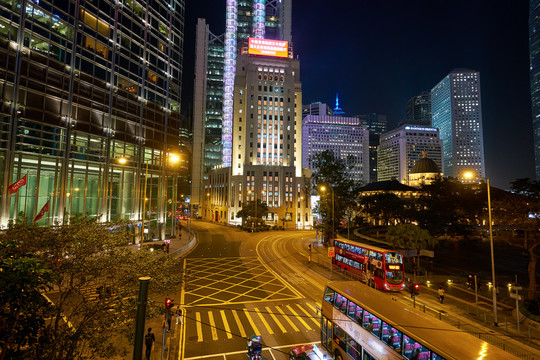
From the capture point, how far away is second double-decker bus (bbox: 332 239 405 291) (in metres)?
23.2

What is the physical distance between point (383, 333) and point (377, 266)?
1404 cm

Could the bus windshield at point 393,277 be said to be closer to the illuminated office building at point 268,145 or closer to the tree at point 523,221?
the tree at point 523,221

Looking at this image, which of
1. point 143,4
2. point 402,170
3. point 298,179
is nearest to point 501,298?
point 143,4

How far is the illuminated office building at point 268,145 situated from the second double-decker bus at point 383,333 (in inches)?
2604

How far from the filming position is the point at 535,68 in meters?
168

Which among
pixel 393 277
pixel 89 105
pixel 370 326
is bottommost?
pixel 393 277

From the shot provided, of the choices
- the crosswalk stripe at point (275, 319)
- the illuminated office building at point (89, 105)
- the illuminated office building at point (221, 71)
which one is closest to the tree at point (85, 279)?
the crosswalk stripe at point (275, 319)

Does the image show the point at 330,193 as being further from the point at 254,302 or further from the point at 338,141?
the point at 338,141

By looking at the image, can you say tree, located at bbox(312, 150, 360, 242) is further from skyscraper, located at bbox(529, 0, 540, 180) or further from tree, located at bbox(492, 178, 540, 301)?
skyscraper, located at bbox(529, 0, 540, 180)

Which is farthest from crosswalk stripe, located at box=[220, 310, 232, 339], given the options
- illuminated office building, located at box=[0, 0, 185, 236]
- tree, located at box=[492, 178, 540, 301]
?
tree, located at box=[492, 178, 540, 301]

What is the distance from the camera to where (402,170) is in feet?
649

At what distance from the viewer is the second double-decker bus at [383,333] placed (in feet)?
29.1

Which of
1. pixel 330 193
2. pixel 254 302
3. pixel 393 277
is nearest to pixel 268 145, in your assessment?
pixel 330 193

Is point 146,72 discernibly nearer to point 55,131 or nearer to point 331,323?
point 55,131
